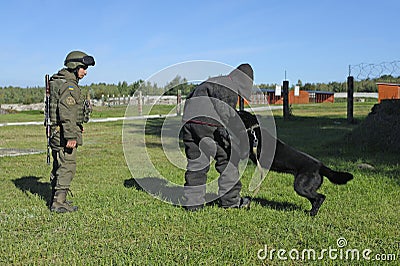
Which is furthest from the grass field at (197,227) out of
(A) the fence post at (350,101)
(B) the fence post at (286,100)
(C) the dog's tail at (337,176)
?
(B) the fence post at (286,100)

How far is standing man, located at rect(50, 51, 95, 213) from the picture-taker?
5.80 metres

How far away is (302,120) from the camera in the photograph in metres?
21.8

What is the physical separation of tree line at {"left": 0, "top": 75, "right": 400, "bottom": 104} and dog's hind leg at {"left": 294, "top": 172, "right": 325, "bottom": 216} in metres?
1.97

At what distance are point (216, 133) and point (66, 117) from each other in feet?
6.50

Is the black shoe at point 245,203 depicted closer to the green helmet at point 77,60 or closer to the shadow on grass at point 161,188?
the shadow on grass at point 161,188

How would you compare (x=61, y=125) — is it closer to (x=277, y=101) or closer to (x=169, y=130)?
(x=169, y=130)

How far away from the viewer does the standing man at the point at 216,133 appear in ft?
19.0

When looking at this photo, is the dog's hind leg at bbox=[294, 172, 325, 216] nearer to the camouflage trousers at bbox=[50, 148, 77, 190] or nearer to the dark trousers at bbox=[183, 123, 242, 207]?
the dark trousers at bbox=[183, 123, 242, 207]

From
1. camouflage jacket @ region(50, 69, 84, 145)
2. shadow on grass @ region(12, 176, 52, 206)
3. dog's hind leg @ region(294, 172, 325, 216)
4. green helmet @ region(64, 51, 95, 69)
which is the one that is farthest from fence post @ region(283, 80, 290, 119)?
camouflage jacket @ region(50, 69, 84, 145)

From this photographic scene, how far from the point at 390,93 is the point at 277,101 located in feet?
84.8

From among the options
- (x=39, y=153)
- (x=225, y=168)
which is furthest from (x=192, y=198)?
(x=39, y=153)

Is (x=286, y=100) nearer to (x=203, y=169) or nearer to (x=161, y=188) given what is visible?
(x=161, y=188)

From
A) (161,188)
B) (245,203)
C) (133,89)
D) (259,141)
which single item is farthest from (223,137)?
(133,89)

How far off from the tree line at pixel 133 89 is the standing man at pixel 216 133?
1.45 ft
